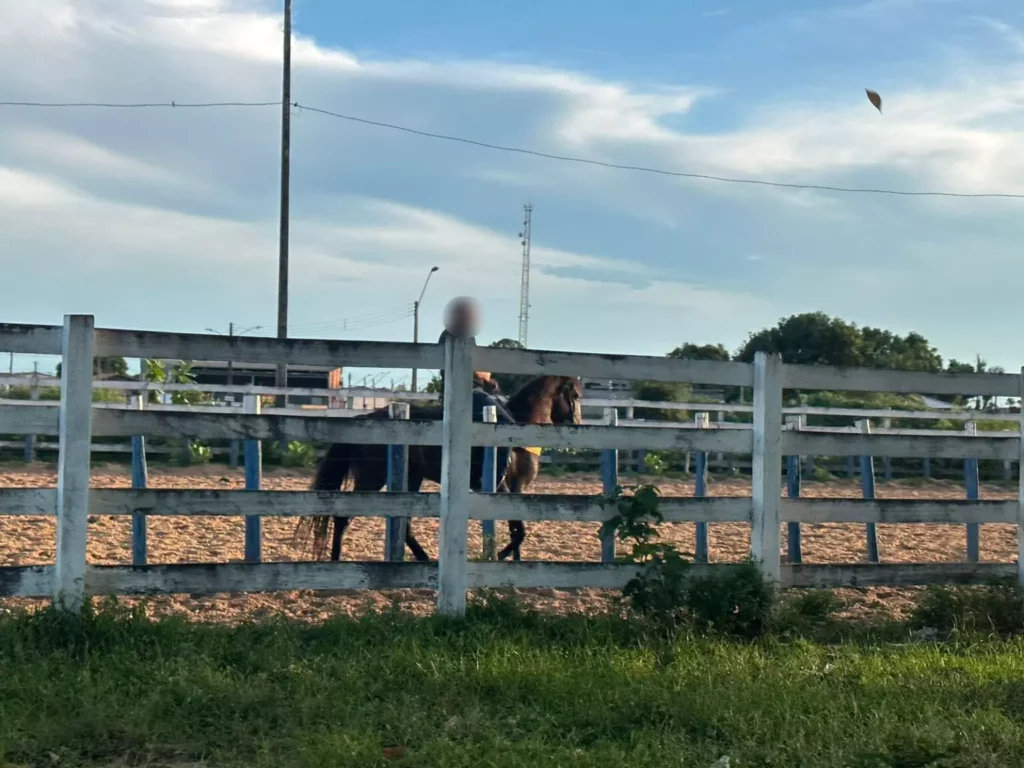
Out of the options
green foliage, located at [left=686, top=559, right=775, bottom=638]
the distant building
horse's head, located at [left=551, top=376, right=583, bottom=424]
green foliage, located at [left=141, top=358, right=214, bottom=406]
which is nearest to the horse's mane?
horse's head, located at [left=551, top=376, right=583, bottom=424]

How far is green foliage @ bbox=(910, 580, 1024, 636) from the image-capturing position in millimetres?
5648

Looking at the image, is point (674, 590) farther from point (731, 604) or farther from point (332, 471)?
point (332, 471)

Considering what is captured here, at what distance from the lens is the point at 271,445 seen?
56.0 feet

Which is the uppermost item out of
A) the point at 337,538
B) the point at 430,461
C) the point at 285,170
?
the point at 285,170

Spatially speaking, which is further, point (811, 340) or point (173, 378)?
point (811, 340)

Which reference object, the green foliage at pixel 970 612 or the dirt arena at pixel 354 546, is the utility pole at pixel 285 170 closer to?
the dirt arena at pixel 354 546

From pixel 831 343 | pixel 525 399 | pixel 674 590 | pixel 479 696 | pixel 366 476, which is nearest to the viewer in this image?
pixel 479 696

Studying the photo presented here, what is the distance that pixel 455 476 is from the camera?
5.13 meters

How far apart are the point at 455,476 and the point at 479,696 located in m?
1.36

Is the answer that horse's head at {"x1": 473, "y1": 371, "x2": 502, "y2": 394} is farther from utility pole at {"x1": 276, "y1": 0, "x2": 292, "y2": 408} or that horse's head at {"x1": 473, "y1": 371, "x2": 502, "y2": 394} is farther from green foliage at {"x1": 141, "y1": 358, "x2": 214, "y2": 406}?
utility pole at {"x1": 276, "y1": 0, "x2": 292, "y2": 408}

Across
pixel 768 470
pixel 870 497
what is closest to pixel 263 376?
pixel 870 497

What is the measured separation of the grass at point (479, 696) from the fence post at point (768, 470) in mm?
663

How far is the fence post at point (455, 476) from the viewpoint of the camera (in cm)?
509

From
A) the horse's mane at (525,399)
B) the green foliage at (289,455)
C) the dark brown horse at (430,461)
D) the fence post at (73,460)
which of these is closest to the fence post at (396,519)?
the dark brown horse at (430,461)
